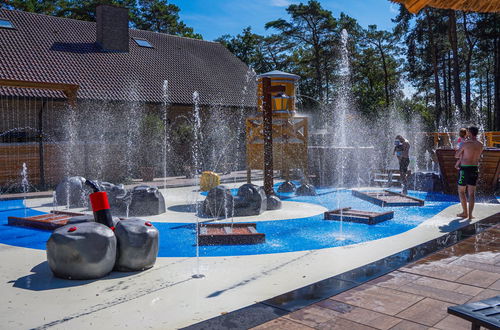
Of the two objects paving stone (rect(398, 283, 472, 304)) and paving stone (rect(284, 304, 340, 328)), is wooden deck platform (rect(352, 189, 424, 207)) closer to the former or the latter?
paving stone (rect(398, 283, 472, 304))

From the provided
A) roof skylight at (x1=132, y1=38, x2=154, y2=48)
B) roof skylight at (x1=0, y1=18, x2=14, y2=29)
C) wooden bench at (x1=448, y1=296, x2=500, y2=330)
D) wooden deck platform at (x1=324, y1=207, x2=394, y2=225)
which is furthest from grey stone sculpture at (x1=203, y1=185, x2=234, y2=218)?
roof skylight at (x1=132, y1=38, x2=154, y2=48)

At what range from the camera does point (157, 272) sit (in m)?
5.12

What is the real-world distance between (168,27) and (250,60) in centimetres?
763

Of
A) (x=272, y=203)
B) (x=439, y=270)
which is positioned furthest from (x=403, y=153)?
(x=439, y=270)

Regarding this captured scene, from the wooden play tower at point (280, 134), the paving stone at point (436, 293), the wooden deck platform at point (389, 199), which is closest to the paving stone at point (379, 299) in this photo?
the paving stone at point (436, 293)

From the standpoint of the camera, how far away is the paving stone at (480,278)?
4312mm

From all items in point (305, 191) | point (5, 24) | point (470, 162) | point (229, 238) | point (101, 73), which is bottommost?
point (229, 238)

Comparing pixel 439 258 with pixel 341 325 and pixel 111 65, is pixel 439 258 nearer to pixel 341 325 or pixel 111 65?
pixel 341 325

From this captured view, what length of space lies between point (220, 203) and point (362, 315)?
5.62m

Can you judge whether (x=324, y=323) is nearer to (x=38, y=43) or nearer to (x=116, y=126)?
(x=116, y=126)

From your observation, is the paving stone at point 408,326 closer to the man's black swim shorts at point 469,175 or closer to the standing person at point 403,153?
the man's black swim shorts at point 469,175

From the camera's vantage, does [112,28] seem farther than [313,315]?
Yes

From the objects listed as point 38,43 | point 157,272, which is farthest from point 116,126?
point 157,272

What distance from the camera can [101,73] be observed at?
2030cm
